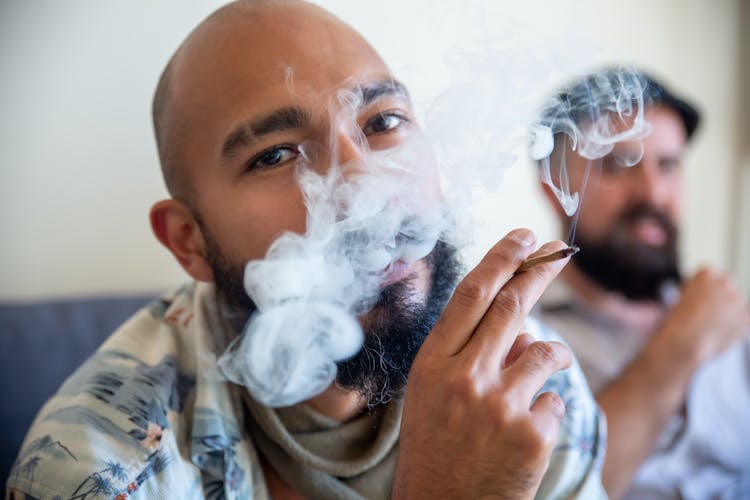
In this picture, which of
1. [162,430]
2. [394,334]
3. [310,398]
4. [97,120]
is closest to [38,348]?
[97,120]

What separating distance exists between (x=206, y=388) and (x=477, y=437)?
0.54 metres

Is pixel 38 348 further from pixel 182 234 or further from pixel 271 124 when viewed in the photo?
pixel 271 124

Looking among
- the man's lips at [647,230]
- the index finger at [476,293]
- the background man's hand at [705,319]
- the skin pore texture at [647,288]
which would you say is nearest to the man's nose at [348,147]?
the index finger at [476,293]

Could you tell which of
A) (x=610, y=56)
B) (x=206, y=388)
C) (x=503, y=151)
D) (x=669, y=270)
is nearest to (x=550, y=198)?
(x=669, y=270)

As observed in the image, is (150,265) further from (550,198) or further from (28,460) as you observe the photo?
(550,198)

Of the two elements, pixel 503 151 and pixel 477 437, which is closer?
pixel 477 437

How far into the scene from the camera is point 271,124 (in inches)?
41.5

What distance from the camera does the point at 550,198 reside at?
2166mm

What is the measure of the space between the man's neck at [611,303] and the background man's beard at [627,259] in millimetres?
A: 22

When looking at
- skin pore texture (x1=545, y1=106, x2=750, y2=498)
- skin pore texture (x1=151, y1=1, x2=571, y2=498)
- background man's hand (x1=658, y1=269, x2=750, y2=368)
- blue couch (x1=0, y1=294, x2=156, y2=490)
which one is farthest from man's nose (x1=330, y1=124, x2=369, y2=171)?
background man's hand (x1=658, y1=269, x2=750, y2=368)

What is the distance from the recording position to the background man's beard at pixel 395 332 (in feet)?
3.35

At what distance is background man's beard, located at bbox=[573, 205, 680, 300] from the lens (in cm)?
216

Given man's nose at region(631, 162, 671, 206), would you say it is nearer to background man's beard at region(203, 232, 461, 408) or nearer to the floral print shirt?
the floral print shirt

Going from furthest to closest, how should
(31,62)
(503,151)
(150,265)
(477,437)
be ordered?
(150,265), (31,62), (503,151), (477,437)
